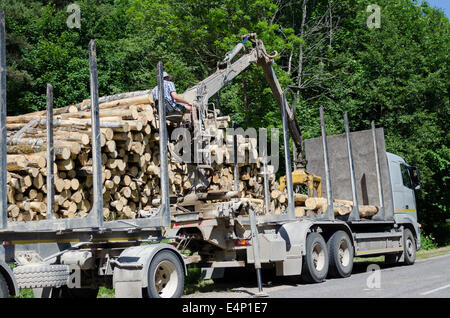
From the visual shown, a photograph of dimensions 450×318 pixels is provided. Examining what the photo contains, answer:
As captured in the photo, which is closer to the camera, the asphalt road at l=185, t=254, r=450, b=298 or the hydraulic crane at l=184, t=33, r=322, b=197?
the asphalt road at l=185, t=254, r=450, b=298

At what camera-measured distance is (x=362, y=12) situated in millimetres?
29250

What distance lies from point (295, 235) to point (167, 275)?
3448 mm

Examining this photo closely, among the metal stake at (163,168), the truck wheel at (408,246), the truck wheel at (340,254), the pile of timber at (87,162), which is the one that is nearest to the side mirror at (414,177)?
the truck wheel at (408,246)

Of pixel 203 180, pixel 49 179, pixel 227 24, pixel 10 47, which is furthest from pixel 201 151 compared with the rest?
pixel 10 47

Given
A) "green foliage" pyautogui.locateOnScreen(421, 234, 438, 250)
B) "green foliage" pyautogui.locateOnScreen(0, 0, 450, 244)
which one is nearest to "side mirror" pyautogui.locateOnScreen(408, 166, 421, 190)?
"green foliage" pyautogui.locateOnScreen(0, 0, 450, 244)

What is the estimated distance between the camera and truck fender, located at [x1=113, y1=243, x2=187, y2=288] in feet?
23.0

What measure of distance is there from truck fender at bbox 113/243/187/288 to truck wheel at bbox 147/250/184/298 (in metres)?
0.13

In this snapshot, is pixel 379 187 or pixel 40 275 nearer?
pixel 40 275

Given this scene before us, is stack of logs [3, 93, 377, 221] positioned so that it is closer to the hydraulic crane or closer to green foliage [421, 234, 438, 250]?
the hydraulic crane

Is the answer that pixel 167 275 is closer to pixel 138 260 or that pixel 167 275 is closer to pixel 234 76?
pixel 138 260

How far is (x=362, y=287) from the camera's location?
9531mm

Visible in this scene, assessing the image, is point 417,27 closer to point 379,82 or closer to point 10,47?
point 379,82

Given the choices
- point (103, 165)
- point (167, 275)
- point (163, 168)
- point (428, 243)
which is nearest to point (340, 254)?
point (167, 275)
